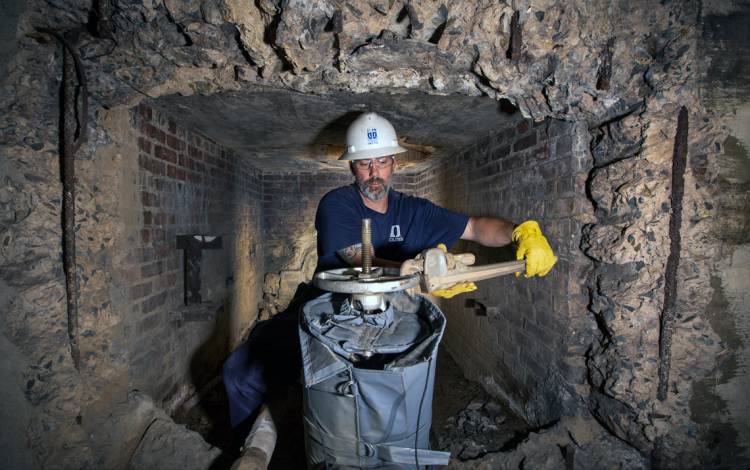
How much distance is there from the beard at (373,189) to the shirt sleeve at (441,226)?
36cm

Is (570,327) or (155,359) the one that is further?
(155,359)

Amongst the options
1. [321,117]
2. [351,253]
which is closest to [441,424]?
[351,253]

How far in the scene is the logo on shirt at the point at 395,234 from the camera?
8.36ft

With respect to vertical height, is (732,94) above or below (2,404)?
above

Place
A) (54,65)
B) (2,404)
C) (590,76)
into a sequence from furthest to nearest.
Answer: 1. (590,76)
2. (54,65)
3. (2,404)

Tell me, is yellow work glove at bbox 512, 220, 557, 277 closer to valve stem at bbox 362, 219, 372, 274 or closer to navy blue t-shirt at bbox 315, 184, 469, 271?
navy blue t-shirt at bbox 315, 184, 469, 271

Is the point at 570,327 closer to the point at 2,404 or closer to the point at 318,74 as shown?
the point at 318,74

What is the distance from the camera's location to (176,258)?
2.64 meters

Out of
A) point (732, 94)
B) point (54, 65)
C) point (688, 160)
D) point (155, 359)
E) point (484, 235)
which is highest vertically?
point (54, 65)

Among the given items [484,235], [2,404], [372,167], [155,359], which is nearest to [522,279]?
[484,235]

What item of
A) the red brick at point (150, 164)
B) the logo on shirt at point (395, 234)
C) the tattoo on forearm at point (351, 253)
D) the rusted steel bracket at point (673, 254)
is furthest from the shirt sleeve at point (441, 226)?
the red brick at point (150, 164)

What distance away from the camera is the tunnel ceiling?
2295 millimetres

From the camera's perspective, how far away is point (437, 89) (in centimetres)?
191

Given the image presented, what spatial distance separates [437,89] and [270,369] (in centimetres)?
200
